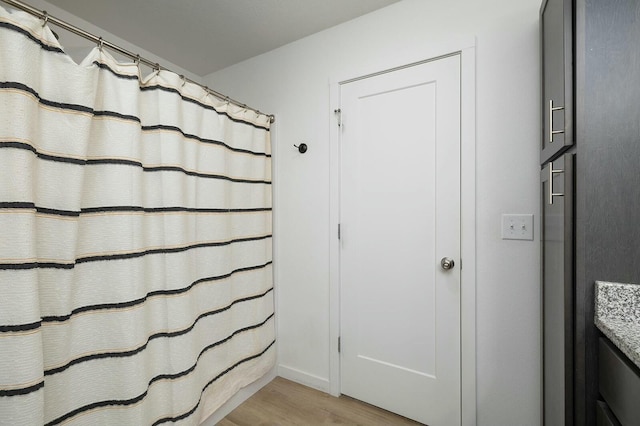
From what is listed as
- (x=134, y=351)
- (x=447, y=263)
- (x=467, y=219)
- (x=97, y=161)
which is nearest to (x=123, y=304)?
(x=134, y=351)

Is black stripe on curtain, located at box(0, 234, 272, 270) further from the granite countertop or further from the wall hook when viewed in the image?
the granite countertop

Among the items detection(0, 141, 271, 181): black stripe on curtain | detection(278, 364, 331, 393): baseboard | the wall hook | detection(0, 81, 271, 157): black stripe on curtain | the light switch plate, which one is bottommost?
detection(278, 364, 331, 393): baseboard

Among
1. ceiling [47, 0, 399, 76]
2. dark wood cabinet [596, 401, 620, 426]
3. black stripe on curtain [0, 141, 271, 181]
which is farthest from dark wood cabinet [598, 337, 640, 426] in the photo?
ceiling [47, 0, 399, 76]

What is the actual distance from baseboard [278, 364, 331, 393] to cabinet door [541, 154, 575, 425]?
3.98ft

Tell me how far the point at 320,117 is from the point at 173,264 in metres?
1.29

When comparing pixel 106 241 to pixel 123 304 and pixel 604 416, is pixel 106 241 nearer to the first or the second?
pixel 123 304

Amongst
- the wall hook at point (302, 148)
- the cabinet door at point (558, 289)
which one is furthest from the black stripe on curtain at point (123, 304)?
the cabinet door at point (558, 289)

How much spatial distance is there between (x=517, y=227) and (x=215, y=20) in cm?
214

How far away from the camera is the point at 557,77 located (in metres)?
1.02

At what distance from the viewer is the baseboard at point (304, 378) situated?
1.93 m

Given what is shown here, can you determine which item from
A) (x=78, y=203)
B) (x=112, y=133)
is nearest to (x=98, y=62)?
(x=112, y=133)

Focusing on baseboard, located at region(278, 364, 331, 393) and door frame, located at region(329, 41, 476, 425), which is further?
baseboard, located at region(278, 364, 331, 393)

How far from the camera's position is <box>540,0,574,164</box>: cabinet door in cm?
91

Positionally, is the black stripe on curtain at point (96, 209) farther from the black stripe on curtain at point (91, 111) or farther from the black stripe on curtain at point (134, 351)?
the black stripe on curtain at point (134, 351)
